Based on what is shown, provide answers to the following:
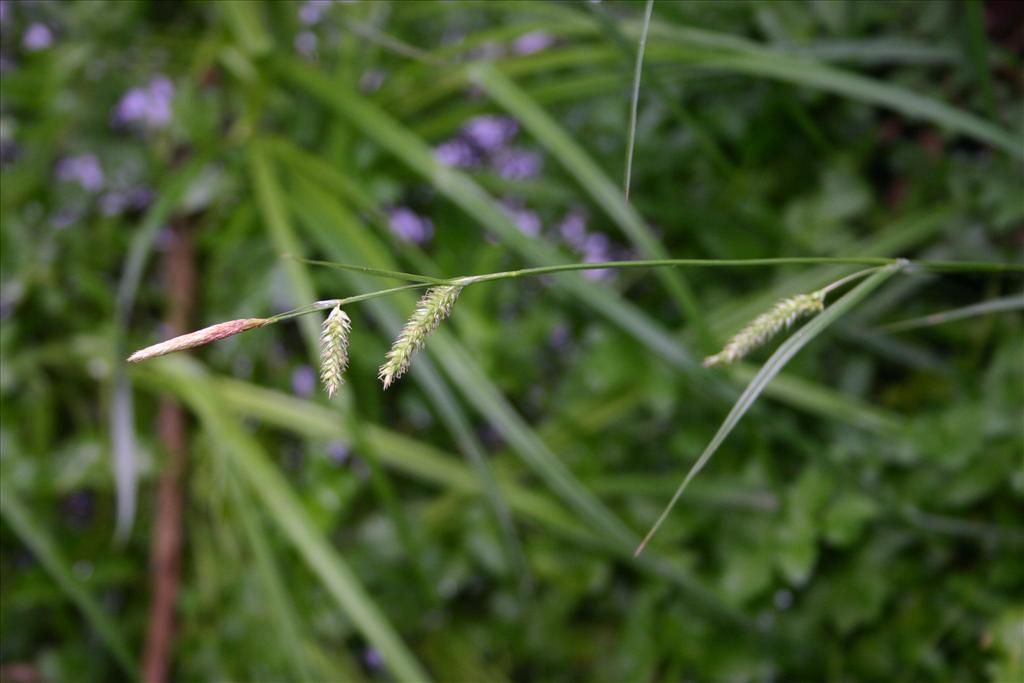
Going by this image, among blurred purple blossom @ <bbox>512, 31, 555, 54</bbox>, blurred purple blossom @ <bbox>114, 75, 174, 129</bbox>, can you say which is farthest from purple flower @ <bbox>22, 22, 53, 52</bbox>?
blurred purple blossom @ <bbox>512, 31, 555, 54</bbox>

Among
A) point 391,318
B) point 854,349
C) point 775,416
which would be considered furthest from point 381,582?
point 854,349

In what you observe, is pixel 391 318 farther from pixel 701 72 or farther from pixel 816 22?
pixel 816 22

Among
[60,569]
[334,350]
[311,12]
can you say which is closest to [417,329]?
[334,350]

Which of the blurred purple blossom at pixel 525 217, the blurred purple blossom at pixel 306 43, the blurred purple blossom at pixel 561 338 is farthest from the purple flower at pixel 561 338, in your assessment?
the blurred purple blossom at pixel 306 43

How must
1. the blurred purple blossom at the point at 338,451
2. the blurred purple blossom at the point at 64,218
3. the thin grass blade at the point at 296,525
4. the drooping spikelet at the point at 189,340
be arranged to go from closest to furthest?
the drooping spikelet at the point at 189,340 < the thin grass blade at the point at 296,525 < the blurred purple blossom at the point at 338,451 < the blurred purple blossom at the point at 64,218

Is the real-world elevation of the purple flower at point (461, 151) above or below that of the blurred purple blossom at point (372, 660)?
above

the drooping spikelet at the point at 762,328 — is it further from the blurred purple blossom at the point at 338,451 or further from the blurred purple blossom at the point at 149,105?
the blurred purple blossom at the point at 149,105

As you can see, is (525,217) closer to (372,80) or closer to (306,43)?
(372,80)

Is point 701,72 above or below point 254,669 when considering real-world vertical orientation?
above

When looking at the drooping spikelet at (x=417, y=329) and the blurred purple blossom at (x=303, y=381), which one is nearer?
the drooping spikelet at (x=417, y=329)
